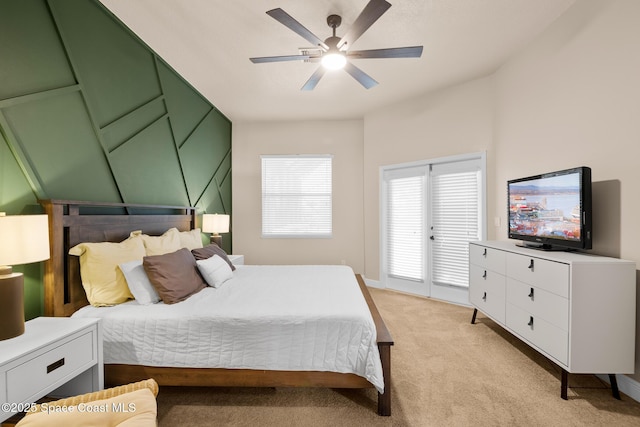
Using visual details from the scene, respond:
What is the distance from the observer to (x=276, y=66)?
322 centimetres

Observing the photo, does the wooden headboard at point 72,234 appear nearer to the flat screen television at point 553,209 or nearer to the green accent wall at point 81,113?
the green accent wall at point 81,113

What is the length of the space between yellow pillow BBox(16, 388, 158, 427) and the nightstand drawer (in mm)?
179

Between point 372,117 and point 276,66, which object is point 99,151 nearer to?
point 276,66

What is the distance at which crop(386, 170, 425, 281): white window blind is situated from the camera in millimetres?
4305

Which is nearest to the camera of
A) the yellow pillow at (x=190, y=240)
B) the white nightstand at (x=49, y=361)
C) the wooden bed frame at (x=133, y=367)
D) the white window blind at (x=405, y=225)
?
the white nightstand at (x=49, y=361)

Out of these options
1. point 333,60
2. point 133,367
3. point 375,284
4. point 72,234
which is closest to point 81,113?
point 72,234

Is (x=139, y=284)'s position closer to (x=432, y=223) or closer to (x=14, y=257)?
(x=14, y=257)

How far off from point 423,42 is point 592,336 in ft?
9.09

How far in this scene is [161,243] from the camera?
2553 mm

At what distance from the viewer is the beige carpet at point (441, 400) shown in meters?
1.77

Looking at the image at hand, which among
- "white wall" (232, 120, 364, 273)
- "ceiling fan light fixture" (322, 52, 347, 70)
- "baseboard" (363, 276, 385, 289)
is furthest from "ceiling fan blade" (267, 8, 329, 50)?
"baseboard" (363, 276, 385, 289)

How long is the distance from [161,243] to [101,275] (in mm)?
596

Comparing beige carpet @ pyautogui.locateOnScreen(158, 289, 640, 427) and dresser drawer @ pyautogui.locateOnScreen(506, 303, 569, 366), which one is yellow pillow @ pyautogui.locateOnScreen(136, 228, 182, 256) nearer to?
beige carpet @ pyautogui.locateOnScreen(158, 289, 640, 427)

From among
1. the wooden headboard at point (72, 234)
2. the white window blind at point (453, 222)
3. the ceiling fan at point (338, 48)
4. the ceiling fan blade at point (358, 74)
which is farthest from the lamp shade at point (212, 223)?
the white window blind at point (453, 222)
